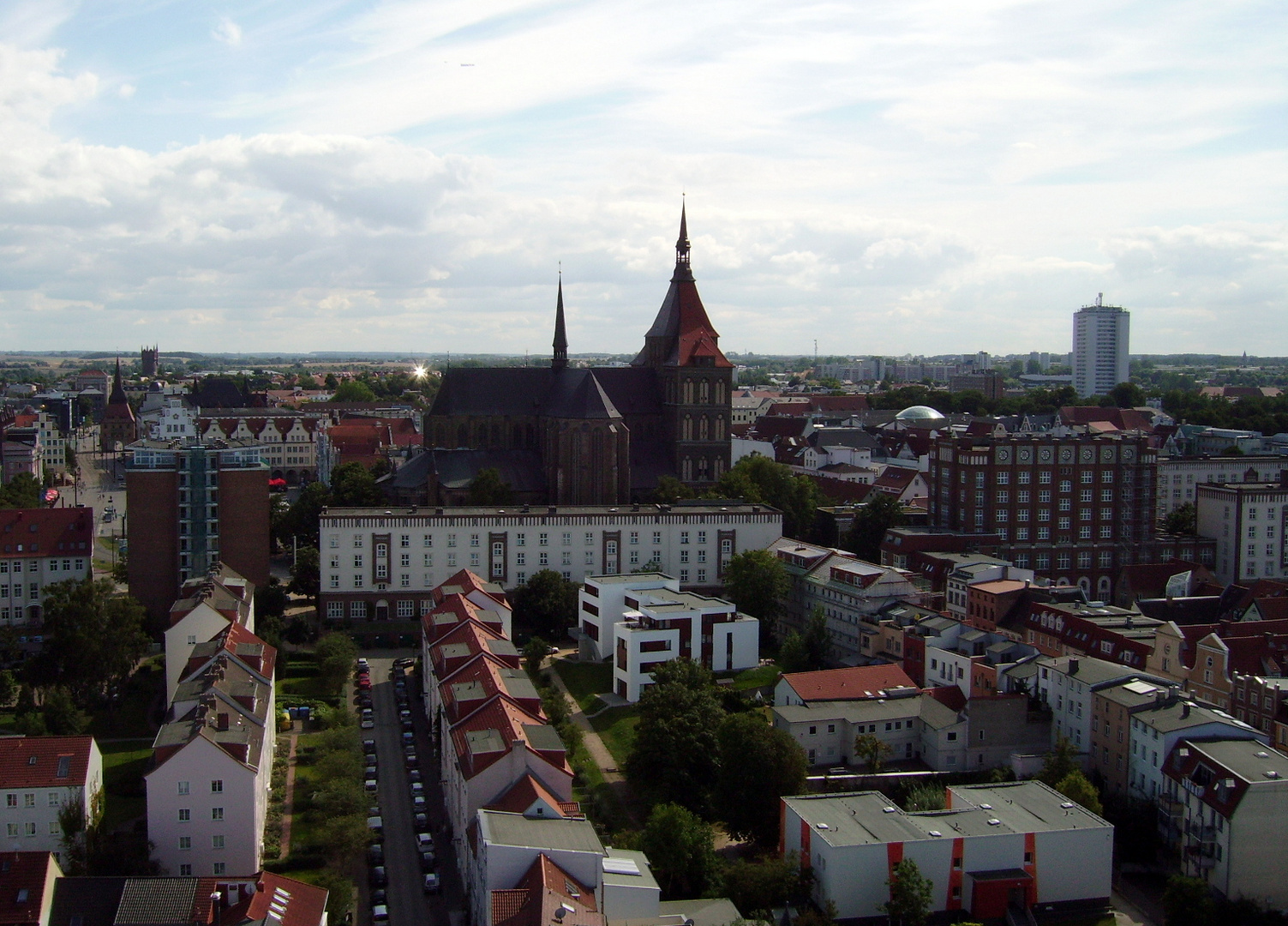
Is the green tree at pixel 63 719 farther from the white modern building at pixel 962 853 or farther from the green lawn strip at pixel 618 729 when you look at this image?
the white modern building at pixel 962 853

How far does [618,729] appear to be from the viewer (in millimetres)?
56094

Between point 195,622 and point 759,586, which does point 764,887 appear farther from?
point 759,586

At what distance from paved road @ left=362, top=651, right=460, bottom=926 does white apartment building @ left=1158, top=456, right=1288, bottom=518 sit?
66.9 m

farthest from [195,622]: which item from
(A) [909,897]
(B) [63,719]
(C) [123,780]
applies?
(A) [909,897]

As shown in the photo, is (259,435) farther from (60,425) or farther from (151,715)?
(151,715)

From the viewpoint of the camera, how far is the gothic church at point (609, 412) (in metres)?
92.6

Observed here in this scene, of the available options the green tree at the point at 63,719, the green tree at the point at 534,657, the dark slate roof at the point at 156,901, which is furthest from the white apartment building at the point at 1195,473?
the dark slate roof at the point at 156,901

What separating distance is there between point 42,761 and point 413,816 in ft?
42.3

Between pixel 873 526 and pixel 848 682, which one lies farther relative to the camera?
pixel 873 526

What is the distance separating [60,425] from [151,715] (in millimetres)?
125166

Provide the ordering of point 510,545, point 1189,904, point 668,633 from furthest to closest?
point 510,545
point 668,633
point 1189,904

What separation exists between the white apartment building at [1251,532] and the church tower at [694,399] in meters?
35.2

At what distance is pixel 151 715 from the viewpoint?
5622cm

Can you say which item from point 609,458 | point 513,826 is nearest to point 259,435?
point 609,458
